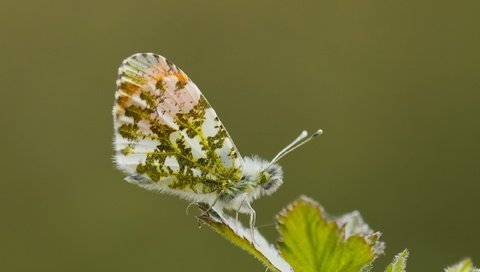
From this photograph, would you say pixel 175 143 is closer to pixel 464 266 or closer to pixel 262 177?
pixel 262 177

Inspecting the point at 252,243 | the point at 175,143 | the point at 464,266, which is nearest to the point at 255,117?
the point at 175,143

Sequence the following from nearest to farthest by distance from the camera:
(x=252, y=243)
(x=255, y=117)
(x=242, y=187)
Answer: (x=252, y=243) → (x=242, y=187) → (x=255, y=117)

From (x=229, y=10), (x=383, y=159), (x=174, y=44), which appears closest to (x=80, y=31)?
(x=174, y=44)

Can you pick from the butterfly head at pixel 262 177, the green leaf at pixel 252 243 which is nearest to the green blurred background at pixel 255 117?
the butterfly head at pixel 262 177

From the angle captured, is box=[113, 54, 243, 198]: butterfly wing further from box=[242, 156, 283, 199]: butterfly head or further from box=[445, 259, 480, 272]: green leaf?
box=[445, 259, 480, 272]: green leaf

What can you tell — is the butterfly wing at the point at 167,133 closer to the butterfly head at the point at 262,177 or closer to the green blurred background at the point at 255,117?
→ the butterfly head at the point at 262,177
